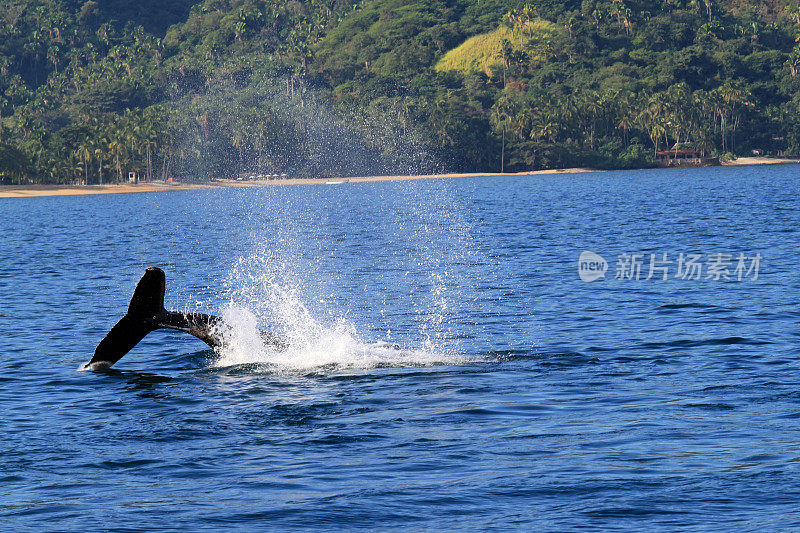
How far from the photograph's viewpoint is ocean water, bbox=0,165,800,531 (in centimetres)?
1488

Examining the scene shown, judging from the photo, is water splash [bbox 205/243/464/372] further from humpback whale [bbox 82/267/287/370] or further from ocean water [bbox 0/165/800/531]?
humpback whale [bbox 82/267/287/370]

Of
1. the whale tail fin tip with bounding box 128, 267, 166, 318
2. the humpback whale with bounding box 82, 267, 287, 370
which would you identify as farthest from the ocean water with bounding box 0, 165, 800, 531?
the whale tail fin tip with bounding box 128, 267, 166, 318

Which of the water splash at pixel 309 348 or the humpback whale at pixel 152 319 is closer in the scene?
the humpback whale at pixel 152 319

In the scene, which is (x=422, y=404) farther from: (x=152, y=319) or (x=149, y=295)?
(x=149, y=295)

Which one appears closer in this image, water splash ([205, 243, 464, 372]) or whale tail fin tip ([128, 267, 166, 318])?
whale tail fin tip ([128, 267, 166, 318])

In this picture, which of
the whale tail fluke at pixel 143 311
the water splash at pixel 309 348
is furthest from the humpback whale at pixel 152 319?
the water splash at pixel 309 348

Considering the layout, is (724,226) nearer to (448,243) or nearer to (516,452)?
(448,243)

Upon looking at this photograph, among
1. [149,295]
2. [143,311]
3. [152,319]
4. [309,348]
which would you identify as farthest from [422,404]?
[143,311]

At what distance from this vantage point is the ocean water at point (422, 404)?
1488cm

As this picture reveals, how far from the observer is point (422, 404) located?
2062cm

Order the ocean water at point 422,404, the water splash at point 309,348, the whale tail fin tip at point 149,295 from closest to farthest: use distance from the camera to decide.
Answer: the ocean water at point 422,404 → the whale tail fin tip at point 149,295 → the water splash at point 309,348

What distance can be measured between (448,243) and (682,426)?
49.9m

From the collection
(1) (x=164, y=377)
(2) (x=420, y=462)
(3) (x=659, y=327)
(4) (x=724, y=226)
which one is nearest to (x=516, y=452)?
(2) (x=420, y=462)

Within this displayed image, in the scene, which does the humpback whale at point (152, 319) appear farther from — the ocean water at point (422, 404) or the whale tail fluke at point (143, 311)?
the ocean water at point (422, 404)
